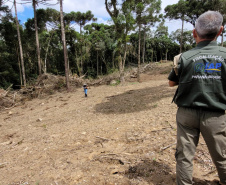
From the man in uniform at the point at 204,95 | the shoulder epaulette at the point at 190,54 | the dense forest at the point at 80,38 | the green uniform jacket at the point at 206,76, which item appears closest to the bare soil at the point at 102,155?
the man in uniform at the point at 204,95

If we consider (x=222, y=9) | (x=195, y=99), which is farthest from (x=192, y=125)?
(x=222, y=9)

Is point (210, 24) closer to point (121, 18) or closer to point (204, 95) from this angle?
point (204, 95)

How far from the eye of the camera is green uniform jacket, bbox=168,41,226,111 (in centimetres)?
129

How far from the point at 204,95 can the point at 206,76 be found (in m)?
0.16

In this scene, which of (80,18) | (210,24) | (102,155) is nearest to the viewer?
(210,24)

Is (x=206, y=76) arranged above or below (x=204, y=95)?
above

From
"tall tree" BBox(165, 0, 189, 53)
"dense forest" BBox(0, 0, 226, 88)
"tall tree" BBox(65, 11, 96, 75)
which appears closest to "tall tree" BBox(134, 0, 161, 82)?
"dense forest" BBox(0, 0, 226, 88)

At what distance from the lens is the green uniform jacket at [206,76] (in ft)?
4.22

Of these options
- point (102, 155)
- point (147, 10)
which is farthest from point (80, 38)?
point (102, 155)

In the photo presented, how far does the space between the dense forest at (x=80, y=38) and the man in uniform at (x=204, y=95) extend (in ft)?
32.2

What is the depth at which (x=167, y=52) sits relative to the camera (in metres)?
31.0

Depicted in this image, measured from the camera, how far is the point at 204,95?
130 centimetres

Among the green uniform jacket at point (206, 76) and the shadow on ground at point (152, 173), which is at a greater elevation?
the green uniform jacket at point (206, 76)

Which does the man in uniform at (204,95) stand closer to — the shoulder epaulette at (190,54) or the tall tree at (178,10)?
the shoulder epaulette at (190,54)
